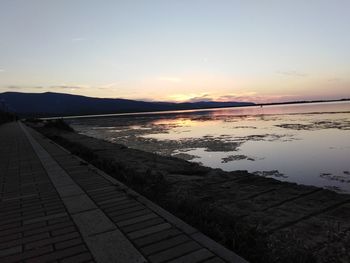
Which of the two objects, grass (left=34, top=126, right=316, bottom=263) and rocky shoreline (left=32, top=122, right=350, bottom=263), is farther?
rocky shoreline (left=32, top=122, right=350, bottom=263)

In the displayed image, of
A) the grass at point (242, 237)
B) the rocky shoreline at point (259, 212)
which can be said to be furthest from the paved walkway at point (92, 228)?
the rocky shoreline at point (259, 212)

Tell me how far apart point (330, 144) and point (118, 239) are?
18.1 m

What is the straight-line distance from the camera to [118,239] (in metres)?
4.07

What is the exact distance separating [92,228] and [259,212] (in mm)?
3129

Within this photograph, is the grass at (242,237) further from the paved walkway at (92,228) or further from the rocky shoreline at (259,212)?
the paved walkway at (92,228)

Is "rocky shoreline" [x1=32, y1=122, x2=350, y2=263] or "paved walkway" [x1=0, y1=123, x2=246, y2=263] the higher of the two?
"paved walkway" [x1=0, y1=123, x2=246, y2=263]

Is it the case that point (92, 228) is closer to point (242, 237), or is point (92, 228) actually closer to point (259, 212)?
point (242, 237)

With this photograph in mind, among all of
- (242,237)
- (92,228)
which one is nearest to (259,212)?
(242,237)

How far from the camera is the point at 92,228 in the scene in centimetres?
451

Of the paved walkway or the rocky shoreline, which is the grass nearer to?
the rocky shoreline

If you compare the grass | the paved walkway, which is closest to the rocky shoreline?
the grass

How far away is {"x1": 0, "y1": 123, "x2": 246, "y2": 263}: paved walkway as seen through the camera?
367 centimetres

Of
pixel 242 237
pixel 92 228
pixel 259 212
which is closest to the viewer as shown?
pixel 242 237

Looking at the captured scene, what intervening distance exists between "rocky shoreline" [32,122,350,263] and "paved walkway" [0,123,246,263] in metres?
0.37
